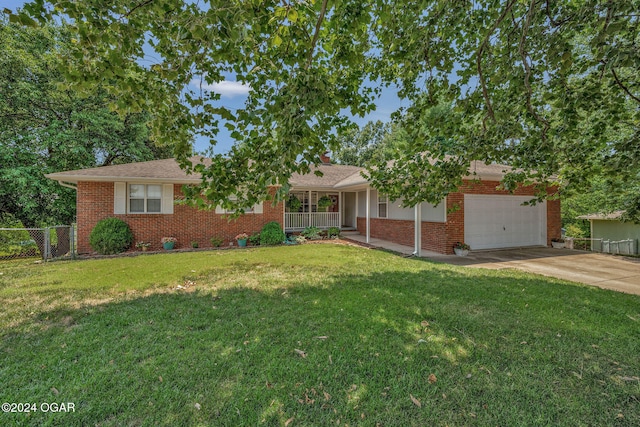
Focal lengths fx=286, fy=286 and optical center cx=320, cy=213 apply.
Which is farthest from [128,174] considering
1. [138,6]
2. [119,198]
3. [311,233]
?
[138,6]

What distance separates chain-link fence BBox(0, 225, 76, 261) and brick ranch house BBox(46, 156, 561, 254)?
619mm

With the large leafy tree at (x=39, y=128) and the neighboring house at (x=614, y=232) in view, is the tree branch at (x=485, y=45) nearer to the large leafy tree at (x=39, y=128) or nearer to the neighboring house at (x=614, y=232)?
the neighboring house at (x=614, y=232)

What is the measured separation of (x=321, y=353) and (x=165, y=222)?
1030cm

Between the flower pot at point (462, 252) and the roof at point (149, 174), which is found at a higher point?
the roof at point (149, 174)

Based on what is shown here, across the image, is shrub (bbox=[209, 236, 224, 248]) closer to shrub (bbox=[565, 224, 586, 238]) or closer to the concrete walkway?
the concrete walkway

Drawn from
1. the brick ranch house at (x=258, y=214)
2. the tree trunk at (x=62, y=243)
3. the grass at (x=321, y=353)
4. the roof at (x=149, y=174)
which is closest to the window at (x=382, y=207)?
the brick ranch house at (x=258, y=214)

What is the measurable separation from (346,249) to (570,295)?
6476 millimetres

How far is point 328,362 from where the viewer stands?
2.98m

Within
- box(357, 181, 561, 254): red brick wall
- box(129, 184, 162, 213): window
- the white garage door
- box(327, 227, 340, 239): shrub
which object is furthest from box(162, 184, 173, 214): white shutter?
the white garage door

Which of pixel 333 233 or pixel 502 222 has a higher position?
pixel 502 222

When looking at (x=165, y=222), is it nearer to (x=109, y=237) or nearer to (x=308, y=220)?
(x=109, y=237)

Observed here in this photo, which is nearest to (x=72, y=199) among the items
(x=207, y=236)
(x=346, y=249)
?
(x=207, y=236)

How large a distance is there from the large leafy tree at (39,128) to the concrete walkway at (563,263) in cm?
1518

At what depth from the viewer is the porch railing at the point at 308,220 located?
592 inches
